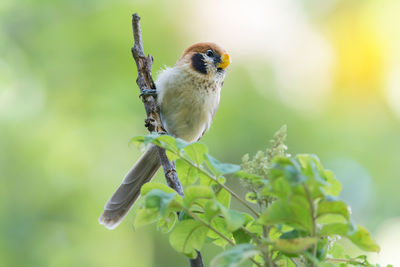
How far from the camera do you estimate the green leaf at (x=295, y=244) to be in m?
1.07

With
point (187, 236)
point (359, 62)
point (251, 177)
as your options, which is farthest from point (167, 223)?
point (359, 62)

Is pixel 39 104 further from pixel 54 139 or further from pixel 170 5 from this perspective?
pixel 170 5

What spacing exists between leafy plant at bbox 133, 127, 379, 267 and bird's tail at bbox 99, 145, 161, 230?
1.99 metres

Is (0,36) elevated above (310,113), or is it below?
below

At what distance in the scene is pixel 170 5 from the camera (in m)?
5.85

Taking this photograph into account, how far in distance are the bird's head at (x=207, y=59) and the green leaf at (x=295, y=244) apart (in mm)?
2918

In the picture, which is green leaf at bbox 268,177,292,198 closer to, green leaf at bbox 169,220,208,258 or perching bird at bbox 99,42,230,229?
green leaf at bbox 169,220,208,258

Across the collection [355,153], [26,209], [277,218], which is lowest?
[277,218]

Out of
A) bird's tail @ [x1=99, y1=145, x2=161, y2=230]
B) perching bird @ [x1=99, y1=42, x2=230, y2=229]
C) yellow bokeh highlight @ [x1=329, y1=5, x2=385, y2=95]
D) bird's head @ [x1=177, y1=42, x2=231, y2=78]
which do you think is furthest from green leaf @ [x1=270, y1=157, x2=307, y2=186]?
yellow bokeh highlight @ [x1=329, y1=5, x2=385, y2=95]

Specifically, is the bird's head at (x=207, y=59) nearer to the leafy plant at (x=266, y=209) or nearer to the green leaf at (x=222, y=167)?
the leafy plant at (x=266, y=209)

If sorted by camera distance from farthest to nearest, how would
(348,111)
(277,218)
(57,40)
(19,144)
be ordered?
(57,40) < (348,111) < (19,144) < (277,218)

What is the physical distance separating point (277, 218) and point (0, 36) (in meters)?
5.59

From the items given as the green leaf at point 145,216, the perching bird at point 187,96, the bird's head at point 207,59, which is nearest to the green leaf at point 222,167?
the green leaf at point 145,216

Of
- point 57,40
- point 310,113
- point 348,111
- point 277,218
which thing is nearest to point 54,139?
point 57,40
